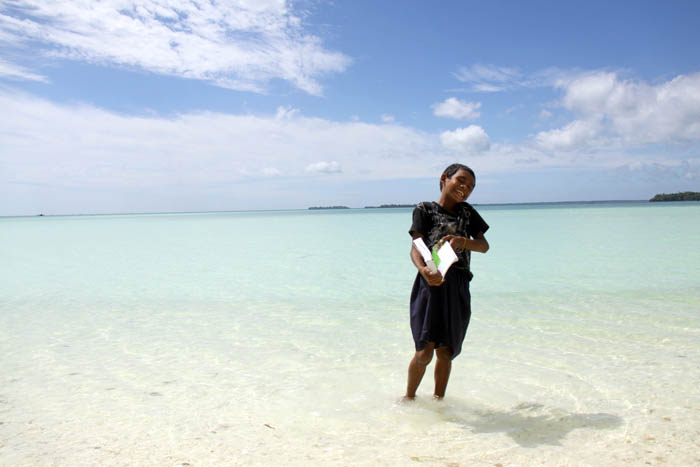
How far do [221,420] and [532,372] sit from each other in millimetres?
2576

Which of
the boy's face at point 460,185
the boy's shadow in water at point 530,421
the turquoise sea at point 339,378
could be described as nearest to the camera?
the turquoise sea at point 339,378

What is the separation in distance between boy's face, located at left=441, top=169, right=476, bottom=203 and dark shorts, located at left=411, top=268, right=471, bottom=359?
1.52 ft

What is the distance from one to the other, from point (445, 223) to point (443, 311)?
55 centimetres

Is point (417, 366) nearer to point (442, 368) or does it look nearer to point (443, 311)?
point (442, 368)

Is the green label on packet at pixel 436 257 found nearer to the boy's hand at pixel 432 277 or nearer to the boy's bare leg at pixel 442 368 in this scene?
the boy's hand at pixel 432 277

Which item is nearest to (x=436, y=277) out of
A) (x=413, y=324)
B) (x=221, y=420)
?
(x=413, y=324)

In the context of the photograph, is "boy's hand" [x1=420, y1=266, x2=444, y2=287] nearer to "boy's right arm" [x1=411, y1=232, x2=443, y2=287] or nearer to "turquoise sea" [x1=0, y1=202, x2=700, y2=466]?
"boy's right arm" [x1=411, y1=232, x2=443, y2=287]

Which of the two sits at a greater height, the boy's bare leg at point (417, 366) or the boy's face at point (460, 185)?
the boy's face at point (460, 185)

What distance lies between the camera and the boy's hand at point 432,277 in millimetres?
2763

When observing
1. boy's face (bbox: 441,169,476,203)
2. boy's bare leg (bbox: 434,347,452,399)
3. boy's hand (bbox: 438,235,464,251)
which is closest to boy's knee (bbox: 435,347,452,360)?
boy's bare leg (bbox: 434,347,452,399)

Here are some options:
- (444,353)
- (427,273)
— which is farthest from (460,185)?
(444,353)

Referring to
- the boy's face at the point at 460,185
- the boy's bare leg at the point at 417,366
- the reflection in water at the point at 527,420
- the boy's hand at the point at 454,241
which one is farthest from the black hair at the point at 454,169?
the reflection in water at the point at 527,420

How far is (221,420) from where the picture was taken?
315 centimetres

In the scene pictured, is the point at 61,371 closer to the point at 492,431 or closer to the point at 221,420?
the point at 221,420
